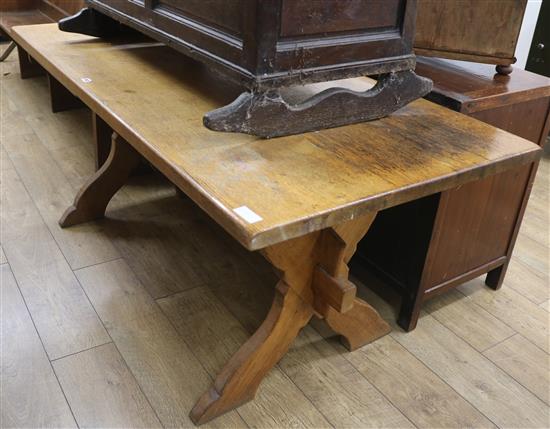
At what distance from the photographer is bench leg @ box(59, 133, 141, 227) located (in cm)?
192

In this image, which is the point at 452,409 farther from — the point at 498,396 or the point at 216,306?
the point at 216,306

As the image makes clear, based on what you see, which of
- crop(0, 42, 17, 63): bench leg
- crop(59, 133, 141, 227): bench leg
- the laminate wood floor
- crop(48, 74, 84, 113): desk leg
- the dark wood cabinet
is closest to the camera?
the laminate wood floor

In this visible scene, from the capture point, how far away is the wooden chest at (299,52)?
1082mm

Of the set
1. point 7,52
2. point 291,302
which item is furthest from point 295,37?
point 7,52

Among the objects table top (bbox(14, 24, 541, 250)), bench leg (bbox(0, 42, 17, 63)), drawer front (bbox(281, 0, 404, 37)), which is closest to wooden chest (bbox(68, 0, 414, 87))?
drawer front (bbox(281, 0, 404, 37))

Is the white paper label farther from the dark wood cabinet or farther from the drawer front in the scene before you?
the dark wood cabinet

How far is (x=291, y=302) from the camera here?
1.30m

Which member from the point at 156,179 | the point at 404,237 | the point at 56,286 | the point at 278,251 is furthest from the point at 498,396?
the point at 156,179

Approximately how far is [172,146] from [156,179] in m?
1.25

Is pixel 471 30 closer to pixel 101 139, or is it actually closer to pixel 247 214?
pixel 247 214

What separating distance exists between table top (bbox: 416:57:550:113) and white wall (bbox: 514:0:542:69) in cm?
147

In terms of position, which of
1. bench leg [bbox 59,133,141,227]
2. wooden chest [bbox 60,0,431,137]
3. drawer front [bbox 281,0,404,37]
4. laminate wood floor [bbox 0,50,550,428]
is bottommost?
laminate wood floor [bbox 0,50,550,428]

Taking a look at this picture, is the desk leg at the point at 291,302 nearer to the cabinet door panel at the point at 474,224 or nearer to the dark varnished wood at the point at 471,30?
the cabinet door panel at the point at 474,224

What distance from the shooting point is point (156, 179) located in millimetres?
2350
